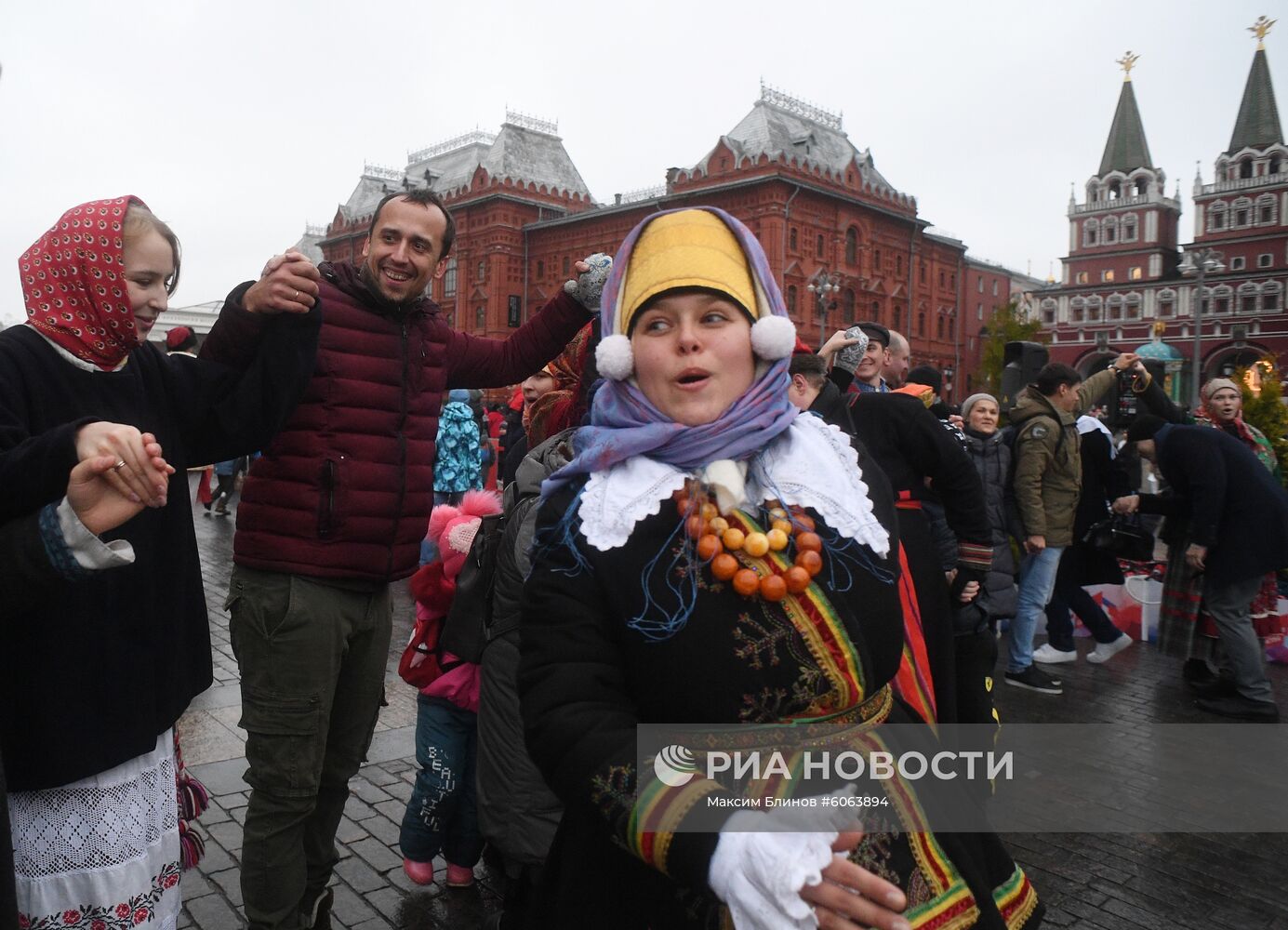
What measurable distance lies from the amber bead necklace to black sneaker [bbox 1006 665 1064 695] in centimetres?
546

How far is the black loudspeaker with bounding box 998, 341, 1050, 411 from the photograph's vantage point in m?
7.02

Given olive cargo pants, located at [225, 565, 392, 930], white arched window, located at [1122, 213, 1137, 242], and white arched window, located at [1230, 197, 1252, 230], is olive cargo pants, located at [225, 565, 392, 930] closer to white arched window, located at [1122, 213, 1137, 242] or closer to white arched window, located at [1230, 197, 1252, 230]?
white arched window, located at [1230, 197, 1252, 230]

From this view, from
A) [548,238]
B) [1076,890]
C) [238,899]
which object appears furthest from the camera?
[548,238]

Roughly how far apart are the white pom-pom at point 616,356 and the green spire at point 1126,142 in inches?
3124

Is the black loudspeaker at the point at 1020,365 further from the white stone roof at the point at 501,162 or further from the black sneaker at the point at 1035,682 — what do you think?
the white stone roof at the point at 501,162

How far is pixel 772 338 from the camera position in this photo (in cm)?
178

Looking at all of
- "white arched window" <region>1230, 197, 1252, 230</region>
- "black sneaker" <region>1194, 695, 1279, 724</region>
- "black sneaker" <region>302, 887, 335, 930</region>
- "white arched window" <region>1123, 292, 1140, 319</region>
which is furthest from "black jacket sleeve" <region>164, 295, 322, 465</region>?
"white arched window" <region>1230, 197, 1252, 230</region>

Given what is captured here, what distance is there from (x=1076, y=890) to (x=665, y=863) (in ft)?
10.0

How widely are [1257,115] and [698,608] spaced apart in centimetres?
7851

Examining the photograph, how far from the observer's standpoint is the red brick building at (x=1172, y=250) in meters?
59.6

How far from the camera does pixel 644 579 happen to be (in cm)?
168

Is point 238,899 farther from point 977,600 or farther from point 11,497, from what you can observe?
point 977,600

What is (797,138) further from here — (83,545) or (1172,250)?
(83,545)

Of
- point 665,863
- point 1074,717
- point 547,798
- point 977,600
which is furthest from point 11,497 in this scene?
point 1074,717
